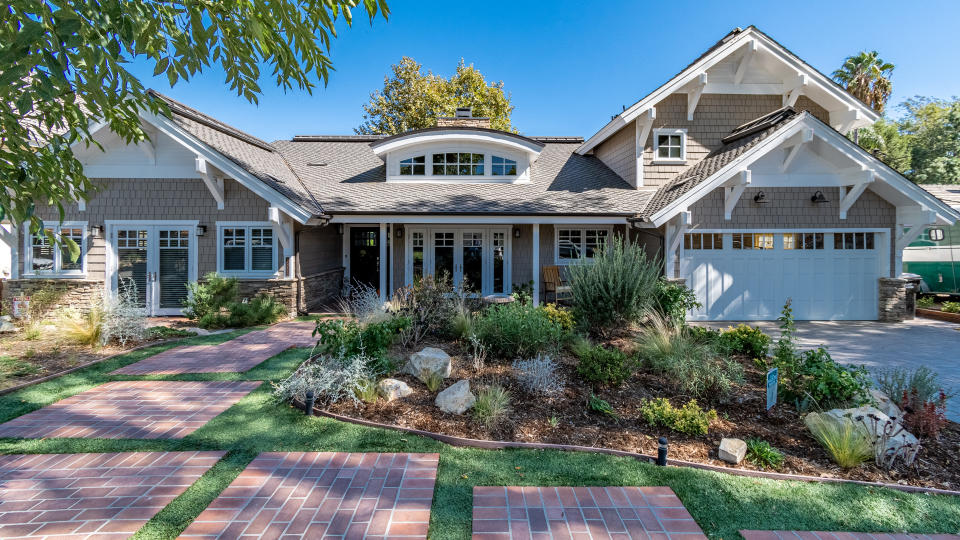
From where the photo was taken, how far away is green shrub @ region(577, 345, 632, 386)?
16.6 ft

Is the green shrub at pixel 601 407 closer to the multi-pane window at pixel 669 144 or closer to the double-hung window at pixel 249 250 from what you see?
the double-hung window at pixel 249 250

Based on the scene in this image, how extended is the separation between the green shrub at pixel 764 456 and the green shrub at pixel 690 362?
3.44 feet

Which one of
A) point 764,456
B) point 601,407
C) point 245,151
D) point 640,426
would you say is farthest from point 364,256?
point 764,456

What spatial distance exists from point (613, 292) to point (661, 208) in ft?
12.4

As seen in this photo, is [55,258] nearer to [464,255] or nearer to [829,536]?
[464,255]

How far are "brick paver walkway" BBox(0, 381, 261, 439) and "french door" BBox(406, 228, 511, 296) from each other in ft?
24.2

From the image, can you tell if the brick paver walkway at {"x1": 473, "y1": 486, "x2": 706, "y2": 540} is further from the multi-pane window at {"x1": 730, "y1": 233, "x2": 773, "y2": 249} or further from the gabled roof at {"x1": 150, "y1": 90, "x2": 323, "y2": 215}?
the multi-pane window at {"x1": 730, "y1": 233, "x2": 773, "y2": 249}

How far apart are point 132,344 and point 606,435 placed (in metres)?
8.10

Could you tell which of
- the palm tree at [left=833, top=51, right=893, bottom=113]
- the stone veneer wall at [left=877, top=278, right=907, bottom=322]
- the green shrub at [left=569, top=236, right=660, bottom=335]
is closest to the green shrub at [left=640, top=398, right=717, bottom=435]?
the green shrub at [left=569, top=236, right=660, bottom=335]

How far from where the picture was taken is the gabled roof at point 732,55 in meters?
11.0

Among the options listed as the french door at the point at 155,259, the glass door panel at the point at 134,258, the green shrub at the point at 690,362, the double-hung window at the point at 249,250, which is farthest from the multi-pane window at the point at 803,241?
the glass door panel at the point at 134,258

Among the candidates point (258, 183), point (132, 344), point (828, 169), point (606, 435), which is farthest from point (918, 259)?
point (132, 344)

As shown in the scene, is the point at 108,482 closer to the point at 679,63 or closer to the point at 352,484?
the point at 352,484

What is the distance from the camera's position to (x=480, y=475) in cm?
342
